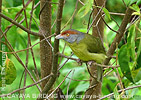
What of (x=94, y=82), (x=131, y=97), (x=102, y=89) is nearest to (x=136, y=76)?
(x=131, y=97)

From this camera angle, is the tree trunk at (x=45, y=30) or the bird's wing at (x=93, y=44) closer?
the tree trunk at (x=45, y=30)

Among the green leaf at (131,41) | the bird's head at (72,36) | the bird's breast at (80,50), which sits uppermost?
the green leaf at (131,41)

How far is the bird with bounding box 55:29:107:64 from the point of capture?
294 cm

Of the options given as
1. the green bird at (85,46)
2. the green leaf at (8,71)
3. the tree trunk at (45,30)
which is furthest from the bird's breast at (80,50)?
the green leaf at (8,71)

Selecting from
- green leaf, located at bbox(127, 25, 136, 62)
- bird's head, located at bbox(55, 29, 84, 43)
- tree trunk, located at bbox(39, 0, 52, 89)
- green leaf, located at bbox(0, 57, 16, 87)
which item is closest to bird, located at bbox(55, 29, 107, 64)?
bird's head, located at bbox(55, 29, 84, 43)

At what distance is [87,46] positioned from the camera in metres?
3.06

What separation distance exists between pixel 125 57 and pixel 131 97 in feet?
1.92

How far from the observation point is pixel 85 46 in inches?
120

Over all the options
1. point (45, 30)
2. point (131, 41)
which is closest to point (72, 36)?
point (45, 30)

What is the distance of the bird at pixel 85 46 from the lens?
9.64 feet

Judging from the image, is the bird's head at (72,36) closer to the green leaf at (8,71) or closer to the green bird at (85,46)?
the green bird at (85,46)

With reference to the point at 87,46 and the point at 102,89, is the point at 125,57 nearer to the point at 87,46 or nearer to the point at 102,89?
the point at 87,46

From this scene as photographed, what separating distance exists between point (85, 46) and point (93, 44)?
0.41 feet

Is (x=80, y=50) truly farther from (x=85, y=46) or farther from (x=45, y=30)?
(x=45, y=30)
